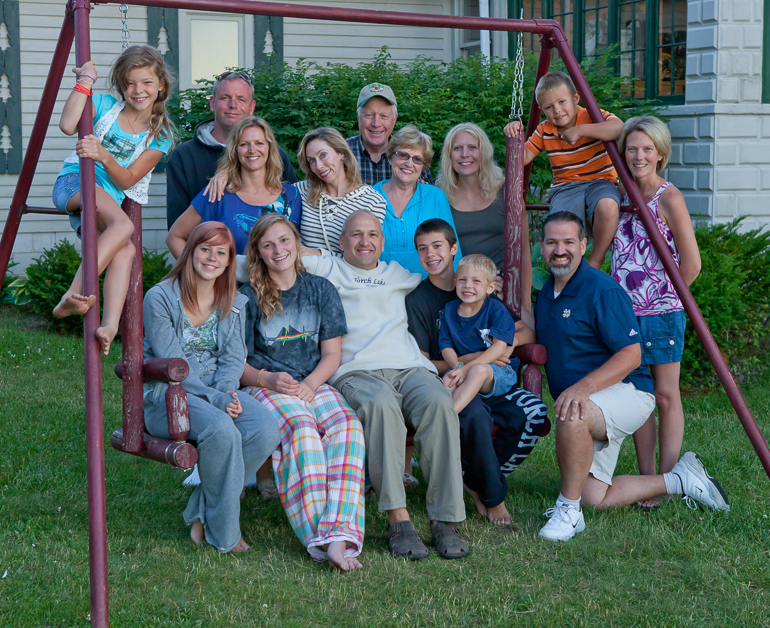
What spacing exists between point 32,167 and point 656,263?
289 centimetres

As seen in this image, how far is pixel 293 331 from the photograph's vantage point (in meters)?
3.93

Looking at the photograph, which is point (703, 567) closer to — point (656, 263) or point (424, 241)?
point (656, 263)

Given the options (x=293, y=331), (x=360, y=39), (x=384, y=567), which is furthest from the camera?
(x=360, y=39)

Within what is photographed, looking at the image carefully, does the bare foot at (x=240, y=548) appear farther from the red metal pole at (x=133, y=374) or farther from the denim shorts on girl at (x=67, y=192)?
the denim shorts on girl at (x=67, y=192)

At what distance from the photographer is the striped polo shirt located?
4.43 meters

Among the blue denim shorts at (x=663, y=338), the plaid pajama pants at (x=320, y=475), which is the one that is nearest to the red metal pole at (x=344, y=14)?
the blue denim shorts at (x=663, y=338)

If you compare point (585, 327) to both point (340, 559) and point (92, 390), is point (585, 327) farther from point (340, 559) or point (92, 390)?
point (92, 390)

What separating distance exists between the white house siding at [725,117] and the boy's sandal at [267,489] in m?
5.18

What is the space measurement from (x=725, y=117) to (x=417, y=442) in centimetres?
546

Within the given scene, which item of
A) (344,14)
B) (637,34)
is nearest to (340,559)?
(344,14)

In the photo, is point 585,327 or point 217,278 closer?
point 217,278

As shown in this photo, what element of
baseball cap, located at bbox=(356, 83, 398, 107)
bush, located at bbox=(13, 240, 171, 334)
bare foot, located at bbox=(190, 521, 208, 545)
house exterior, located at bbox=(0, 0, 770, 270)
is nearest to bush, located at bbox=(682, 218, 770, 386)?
house exterior, located at bbox=(0, 0, 770, 270)

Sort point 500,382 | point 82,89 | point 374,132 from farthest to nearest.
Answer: point 374,132 → point 500,382 → point 82,89

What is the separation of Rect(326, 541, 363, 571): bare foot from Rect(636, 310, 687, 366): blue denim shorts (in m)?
1.73
